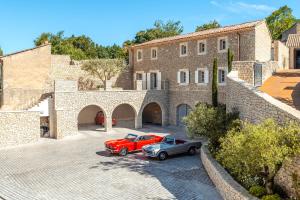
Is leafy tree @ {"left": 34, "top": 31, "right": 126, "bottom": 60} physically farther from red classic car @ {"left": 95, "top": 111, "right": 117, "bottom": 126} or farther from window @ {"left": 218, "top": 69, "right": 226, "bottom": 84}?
window @ {"left": 218, "top": 69, "right": 226, "bottom": 84}

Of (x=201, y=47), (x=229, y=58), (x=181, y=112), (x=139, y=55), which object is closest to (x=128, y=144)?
(x=229, y=58)

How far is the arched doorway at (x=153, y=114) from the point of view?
116 feet

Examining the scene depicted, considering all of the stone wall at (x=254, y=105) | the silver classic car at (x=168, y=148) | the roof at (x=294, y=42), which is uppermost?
the roof at (x=294, y=42)

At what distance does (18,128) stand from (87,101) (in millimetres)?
6483

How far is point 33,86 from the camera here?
31.9m

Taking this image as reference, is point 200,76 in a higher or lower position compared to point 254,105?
higher

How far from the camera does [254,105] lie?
1599 centimetres

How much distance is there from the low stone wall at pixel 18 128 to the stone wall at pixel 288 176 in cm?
1915

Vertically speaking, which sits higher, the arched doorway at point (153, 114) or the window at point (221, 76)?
the window at point (221, 76)

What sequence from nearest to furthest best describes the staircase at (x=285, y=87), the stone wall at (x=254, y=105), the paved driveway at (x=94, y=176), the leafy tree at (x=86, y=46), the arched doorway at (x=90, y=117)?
the stone wall at (x=254, y=105), the paved driveway at (x=94, y=176), the staircase at (x=285, y=87), the arched doorway at (x=90, y=117), the leafy tree at (x=86, y=46)

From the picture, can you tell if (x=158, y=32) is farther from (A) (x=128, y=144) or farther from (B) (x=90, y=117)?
(A) (x=128, y=144)

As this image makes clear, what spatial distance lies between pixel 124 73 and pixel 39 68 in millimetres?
9586

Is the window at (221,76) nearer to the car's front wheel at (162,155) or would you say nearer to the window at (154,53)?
the window at (154,53)

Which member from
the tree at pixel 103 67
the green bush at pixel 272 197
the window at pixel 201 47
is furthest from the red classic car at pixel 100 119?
the green bush at pixel 272 197
